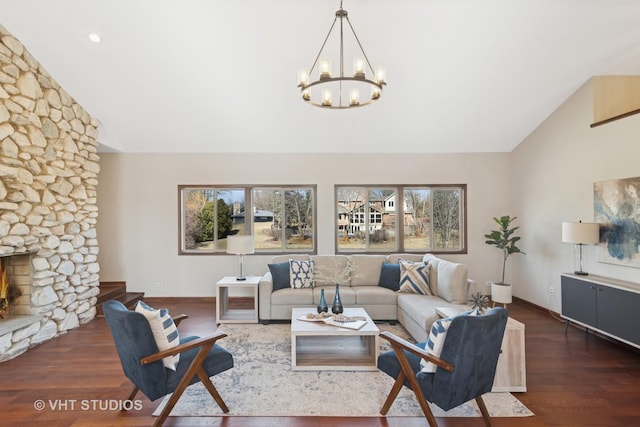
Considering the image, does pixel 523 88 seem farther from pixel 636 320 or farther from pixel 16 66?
pixel 16 66

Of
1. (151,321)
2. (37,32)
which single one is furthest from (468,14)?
(37,32)

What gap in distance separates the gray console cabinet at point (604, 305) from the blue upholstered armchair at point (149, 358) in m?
3.99

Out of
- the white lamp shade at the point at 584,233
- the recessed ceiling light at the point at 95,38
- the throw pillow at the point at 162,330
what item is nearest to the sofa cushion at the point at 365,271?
the white lamp shade at the point at 584,233

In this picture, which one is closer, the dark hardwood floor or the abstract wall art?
the dark hardwood floor

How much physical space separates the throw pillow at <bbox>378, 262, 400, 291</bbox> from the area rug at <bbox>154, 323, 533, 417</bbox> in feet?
5.92

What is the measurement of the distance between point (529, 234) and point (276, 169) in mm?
4382

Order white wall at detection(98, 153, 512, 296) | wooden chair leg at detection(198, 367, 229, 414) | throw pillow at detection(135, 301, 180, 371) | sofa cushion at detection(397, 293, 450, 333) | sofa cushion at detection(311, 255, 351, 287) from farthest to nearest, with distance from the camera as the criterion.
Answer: white wall at detection(98, 153, 512, 296) < sofa cushion at detection(311, 255, 351, 287) < sofa cushion at detection(397, 293, 450, 333) < wooden chair leg at detection(198, 367, 229, 414) < throw pillow at detection(135, 301, 180, 371)

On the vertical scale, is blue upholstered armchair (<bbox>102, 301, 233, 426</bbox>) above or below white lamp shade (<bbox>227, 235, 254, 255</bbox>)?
below

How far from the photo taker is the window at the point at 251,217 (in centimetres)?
601

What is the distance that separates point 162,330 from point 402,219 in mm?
4631

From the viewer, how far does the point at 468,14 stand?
3438 mm

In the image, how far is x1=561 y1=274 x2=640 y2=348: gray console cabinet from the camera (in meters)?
3.35

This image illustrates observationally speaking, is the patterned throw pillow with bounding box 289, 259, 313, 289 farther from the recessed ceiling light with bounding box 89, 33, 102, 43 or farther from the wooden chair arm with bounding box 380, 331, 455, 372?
the recessed ceiling light with bounding box 89, 33, 102, 43

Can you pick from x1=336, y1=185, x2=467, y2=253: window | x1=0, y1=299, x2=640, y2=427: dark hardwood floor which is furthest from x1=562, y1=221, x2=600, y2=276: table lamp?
x1=336, y1=185, x2=467, y2=253: window
